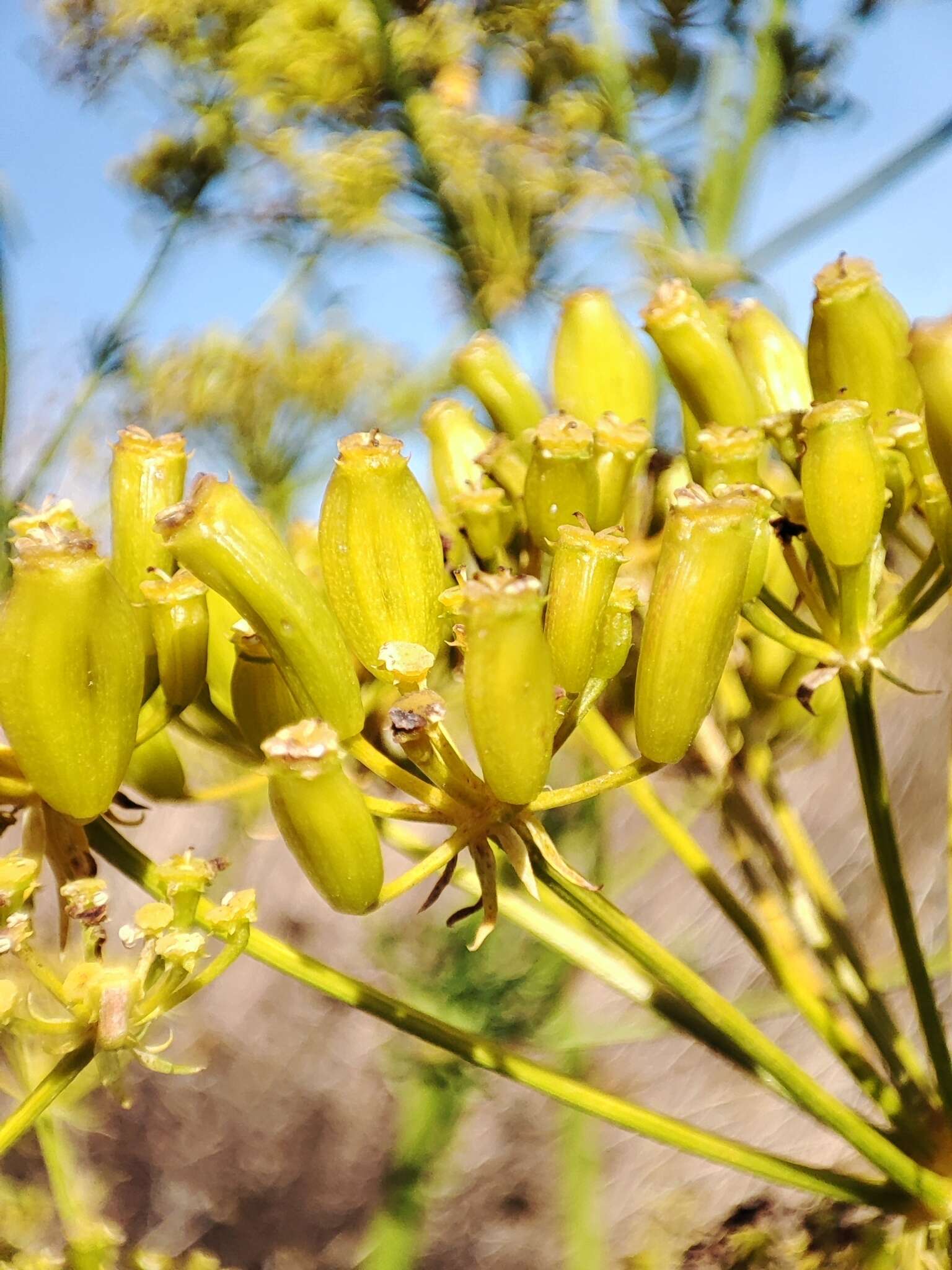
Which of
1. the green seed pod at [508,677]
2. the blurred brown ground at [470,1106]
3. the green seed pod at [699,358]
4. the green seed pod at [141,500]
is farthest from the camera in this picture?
the blurred brown ground at [470,1106]

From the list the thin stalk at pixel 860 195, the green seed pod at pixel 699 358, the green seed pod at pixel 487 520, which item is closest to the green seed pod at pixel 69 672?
the green seed pod at pixel 487 520

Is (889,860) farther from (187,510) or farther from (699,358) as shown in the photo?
(187,510)

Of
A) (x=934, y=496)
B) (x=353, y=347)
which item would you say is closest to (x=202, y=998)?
(x=353, y=347)

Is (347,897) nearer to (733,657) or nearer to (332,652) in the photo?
(332,652)

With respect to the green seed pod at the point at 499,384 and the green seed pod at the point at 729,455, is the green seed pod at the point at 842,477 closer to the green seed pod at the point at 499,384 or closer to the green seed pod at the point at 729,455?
the green seed pod at the point at 729,455

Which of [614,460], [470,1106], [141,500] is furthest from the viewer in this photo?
[470,1106]

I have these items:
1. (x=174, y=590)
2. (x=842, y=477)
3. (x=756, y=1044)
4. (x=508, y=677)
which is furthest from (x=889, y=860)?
(x=174, y=590)
